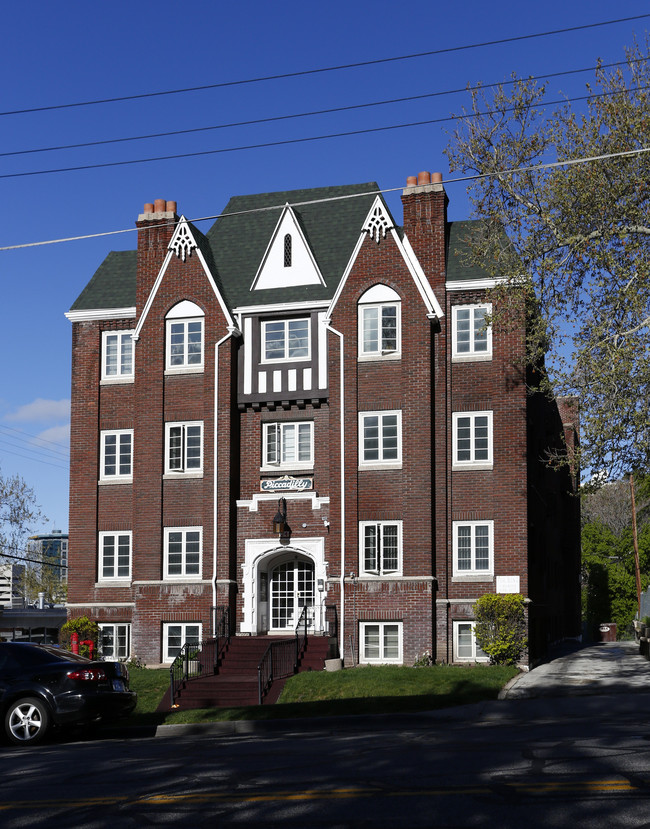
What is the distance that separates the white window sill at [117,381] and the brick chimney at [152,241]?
7.62 feet

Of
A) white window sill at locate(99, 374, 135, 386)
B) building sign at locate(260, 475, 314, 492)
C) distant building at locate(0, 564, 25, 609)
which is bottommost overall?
distant building at locate(0, 564, 25, 609)

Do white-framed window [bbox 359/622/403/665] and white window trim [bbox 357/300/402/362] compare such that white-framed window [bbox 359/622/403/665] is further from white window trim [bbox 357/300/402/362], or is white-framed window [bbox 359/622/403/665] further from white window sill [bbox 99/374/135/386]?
white window sill [bbox 99/374/135/386]

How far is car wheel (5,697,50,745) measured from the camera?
1697 centimetres

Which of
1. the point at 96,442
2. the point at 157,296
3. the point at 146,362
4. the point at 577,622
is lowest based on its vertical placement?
→ the point at 577,622

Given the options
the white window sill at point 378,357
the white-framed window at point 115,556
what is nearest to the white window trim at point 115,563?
the white-framed window at point 115,556

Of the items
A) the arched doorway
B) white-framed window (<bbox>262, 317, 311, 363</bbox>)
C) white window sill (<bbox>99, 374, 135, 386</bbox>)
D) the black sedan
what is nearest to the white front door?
the arched doorway

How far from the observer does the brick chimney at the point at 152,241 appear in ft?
117

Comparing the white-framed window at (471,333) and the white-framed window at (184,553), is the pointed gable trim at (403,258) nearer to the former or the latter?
the white-framed window at (471,333)

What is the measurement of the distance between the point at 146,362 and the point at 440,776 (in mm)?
25694

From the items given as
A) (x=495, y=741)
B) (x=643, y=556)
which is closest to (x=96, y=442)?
(x=495, y=741)

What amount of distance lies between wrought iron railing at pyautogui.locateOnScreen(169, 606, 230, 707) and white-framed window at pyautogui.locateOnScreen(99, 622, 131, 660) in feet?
9.87

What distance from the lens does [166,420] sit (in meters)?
34.6

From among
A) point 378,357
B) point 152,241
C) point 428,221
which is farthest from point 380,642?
point 152,241

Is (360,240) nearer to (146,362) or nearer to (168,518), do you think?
(146,362)
